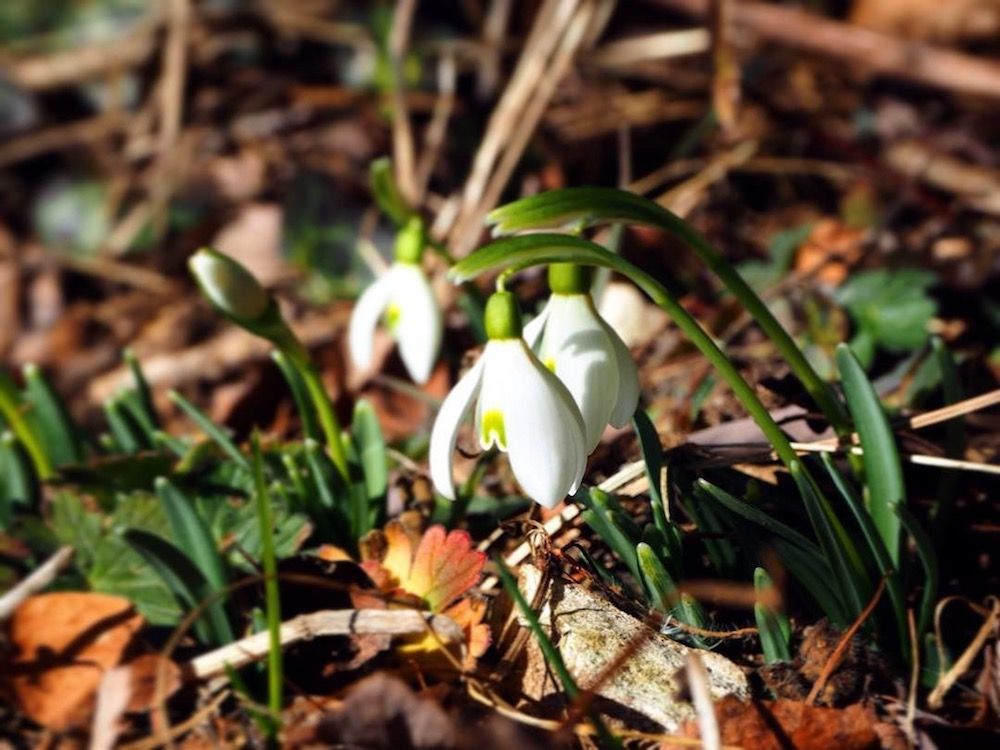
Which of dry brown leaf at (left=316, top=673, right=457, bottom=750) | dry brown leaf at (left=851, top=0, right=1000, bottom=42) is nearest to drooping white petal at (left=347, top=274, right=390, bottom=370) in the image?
dry brown leaf at (left=316, top=673, right=457, bottom=750)

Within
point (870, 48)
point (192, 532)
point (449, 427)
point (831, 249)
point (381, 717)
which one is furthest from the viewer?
point (870, 48)

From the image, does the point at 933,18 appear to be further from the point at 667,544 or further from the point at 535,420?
the point at 535,420

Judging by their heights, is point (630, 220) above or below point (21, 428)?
above

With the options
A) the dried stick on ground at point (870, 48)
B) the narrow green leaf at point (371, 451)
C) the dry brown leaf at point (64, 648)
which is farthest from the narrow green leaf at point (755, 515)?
the dried stick on ground at point (870, 48)

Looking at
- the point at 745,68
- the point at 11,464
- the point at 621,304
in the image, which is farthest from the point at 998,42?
the point at 11,464

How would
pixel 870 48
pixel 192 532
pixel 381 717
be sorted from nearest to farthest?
pixel 381 717
pixel 192 532
pixel 870 48

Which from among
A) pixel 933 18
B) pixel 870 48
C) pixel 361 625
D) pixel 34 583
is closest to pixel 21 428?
pixel 34 583

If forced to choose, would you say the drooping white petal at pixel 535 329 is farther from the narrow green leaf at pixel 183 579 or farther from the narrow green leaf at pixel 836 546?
the narrow green leaf at pixel 183 579
